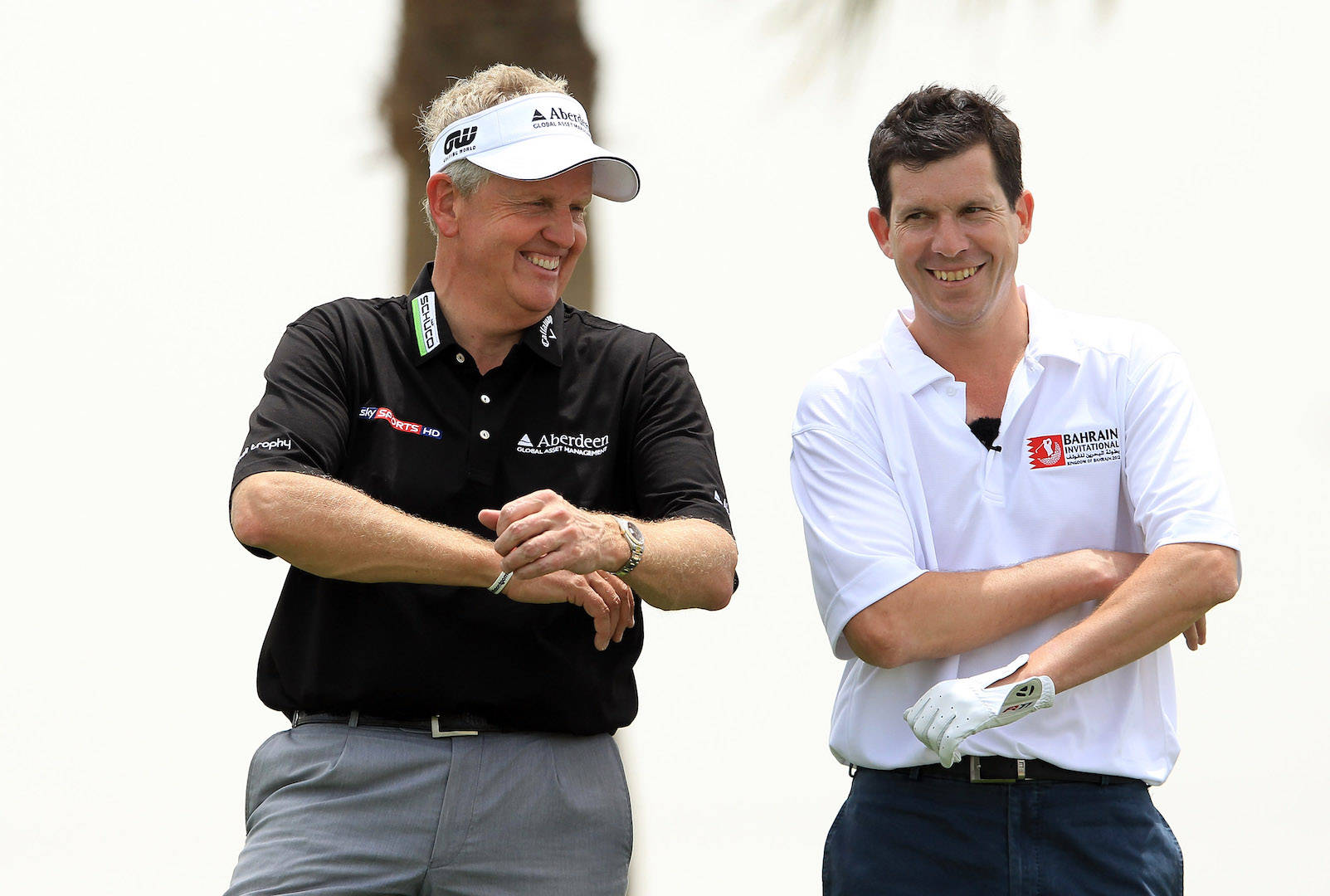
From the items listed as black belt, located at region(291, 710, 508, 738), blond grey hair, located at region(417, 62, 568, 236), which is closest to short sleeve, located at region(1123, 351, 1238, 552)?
black belt, located at region(291, 710, 508, 738)

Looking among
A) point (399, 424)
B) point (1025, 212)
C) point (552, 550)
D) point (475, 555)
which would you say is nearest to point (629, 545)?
point (552, 550)

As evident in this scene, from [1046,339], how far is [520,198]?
90cm

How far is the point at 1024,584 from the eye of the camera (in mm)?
1788

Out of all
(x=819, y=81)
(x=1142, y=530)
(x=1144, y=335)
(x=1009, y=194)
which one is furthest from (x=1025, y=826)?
(x=819, y=81)

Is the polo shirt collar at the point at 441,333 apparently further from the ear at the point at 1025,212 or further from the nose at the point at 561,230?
the ear at the point at 1025,212

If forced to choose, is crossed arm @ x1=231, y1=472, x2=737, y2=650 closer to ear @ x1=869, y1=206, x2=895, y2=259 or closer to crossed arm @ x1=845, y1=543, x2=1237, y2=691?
crossed arm @ x1=845, y1=543, x2=1237, y2=691

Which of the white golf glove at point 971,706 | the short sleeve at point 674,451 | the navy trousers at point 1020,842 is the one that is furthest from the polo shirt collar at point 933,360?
the navy trousers at point 1020,842

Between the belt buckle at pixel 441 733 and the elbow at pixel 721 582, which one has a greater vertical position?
the elbow at pixel 721 582

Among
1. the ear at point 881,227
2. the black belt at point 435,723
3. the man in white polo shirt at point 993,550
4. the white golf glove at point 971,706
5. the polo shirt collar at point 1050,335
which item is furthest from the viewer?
the ear at point 881,227

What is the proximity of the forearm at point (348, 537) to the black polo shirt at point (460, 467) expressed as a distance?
61mm

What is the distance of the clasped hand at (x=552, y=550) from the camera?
1700mm

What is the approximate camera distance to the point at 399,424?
77.3 inches

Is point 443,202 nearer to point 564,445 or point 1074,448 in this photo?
point 564,445

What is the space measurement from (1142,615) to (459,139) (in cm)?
136
